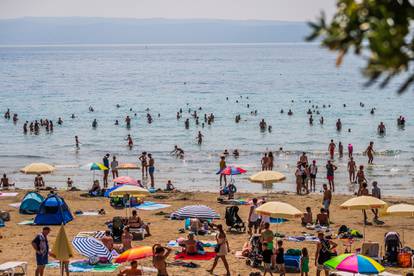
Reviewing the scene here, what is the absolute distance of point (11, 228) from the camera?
2025 centimetres

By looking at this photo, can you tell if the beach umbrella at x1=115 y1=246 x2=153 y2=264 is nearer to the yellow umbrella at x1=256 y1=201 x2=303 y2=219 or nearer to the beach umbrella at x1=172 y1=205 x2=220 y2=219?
the yellow umbrella at x1=256 y1=201 x2=303 y2=219

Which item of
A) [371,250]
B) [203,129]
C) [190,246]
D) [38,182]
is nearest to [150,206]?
[190,246]

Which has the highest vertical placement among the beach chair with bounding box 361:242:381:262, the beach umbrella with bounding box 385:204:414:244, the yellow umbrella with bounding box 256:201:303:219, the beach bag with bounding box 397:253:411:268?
the yellow umbrella with bounding box 256:201:303:219

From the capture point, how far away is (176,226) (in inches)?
810

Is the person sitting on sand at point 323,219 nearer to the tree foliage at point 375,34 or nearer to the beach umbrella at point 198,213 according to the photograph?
the beach umbrella at point 198,213

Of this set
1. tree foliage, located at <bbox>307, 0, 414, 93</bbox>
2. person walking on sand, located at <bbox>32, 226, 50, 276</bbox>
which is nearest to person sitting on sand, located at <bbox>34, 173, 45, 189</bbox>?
person walking on sand, located at <bbox>32, 226, 50, 276</bbox>

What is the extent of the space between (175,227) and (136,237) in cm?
173

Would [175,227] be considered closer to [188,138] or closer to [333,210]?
[333,210]

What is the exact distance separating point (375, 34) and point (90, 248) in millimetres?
12042

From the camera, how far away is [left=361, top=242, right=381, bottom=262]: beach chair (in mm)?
16562

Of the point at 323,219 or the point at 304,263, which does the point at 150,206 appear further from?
the point at 304,263

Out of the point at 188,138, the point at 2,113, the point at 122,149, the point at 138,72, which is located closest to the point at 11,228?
the point at 122,149

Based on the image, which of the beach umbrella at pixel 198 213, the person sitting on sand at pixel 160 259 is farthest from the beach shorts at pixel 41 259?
the beach umbrella at pixel 198 213

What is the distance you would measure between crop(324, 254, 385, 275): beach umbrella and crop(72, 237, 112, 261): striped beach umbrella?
15.4ft
